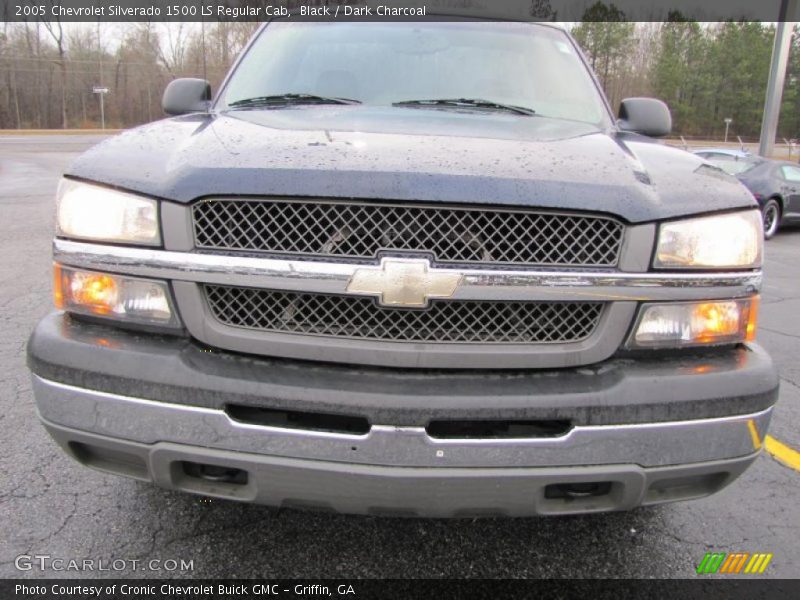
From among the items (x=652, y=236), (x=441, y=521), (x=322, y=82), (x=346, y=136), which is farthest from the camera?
(x=322, y=82)

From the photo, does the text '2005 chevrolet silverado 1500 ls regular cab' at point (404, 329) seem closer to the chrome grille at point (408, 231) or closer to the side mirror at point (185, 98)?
the chrome grille at point (408, 231)

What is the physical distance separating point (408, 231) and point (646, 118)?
6.11ft

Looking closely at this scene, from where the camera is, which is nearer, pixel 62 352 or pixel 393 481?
pixel 393 481

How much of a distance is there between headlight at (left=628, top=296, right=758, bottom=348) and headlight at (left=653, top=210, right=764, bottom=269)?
118 millimetres

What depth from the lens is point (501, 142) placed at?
1.98m

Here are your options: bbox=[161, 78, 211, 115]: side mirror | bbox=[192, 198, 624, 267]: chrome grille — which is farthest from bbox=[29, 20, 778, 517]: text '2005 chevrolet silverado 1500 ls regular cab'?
bbox=[161, 78, 211, 115]: side mirror

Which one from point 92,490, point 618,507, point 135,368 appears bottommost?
point 92,490

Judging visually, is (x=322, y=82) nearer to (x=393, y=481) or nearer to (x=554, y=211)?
(x=554, y=211)

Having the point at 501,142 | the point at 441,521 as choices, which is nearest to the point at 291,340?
the point at 501,142

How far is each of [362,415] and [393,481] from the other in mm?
192

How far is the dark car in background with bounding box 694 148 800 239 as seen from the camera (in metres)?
11.4

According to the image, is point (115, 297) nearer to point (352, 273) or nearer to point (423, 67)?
point (352, 273)

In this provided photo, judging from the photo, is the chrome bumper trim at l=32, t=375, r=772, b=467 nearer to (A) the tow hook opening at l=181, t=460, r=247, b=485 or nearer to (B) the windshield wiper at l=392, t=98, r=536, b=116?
(A) the tow hook opening at l=181, t=460, r=247, b=485

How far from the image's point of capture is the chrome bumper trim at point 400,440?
160 centimetres
